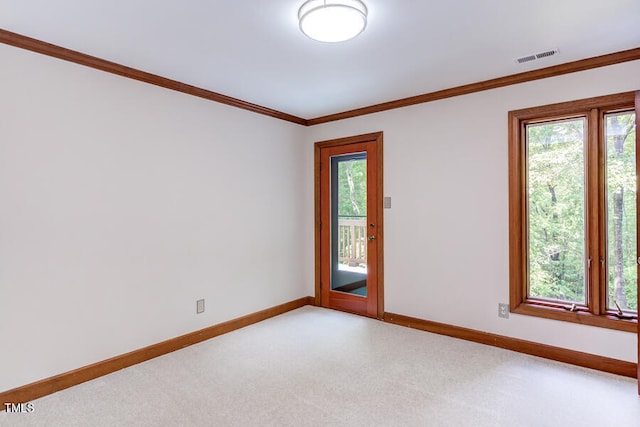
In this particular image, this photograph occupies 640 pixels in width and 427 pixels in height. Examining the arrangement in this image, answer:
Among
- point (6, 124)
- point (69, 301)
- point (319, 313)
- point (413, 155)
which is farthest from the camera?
point (319, 313)

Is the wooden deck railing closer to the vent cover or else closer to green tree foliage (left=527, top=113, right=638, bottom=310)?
green tree foliage (left=527, top=113, right=638, bottom=310)

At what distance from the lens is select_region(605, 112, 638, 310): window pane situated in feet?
9.21

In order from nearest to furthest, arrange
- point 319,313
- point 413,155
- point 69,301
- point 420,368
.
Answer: point 69,301 → point 420,368 → point 413,155 → point 319,313

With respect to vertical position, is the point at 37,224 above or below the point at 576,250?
above

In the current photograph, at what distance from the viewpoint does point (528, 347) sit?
3.11m

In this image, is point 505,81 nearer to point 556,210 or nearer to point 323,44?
point 556,210

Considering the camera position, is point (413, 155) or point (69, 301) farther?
point (413, 155)

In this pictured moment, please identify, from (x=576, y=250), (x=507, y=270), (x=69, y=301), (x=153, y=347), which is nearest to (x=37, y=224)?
(x=69, y=301)

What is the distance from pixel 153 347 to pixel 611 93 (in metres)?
4.23

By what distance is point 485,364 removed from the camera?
291 centimetres

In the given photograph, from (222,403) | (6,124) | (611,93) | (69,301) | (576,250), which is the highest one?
(611,93)

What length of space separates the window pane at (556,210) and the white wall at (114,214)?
2.75 metres

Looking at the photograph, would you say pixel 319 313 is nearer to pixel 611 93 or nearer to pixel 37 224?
pixel 37 224

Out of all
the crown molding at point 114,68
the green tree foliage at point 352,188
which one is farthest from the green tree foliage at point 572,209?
the crown molding at point 114,68
